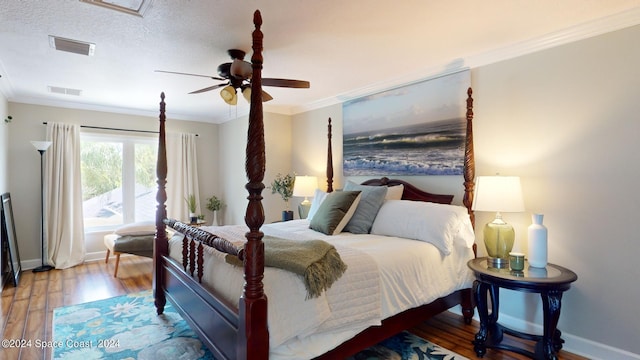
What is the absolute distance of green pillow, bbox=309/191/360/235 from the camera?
2.97 meters

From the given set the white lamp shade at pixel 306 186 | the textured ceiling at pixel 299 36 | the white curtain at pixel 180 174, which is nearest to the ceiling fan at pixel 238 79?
the textured ceiling at pixel 299 36

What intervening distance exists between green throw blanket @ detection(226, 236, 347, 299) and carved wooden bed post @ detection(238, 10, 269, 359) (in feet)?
0.78

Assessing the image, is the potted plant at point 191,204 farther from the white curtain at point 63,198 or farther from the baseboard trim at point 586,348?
the baseboard trim at point 586,348

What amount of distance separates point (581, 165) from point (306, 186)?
288 cm

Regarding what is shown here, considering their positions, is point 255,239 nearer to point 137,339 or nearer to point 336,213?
point 336,213

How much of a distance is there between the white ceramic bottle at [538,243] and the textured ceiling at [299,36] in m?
1.40

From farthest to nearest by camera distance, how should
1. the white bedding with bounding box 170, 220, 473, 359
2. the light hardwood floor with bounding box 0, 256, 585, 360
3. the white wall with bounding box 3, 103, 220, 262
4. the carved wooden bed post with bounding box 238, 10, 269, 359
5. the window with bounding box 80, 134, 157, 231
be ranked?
the window with bounding box 80, 134, 157, 231 < the white wall with bounding box 3, 103, 220, 262 < the light hardwood floor with bounding box 0, 256, 585, 360 < the white bedding with bounding box 170, 220, 473, 359 < the carved wooden bed post with bounding box 238, 10, 269, 359

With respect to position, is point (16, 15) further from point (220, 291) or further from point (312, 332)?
point (312, 332)

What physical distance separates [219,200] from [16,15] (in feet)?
13.5

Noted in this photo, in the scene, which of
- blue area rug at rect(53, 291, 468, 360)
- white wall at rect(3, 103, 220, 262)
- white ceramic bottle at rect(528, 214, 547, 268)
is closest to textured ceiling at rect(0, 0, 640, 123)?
white wall at rect(3, 103, 220, 262)

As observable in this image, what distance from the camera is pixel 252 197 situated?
1526 millimetres

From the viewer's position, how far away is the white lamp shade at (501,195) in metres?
2.40

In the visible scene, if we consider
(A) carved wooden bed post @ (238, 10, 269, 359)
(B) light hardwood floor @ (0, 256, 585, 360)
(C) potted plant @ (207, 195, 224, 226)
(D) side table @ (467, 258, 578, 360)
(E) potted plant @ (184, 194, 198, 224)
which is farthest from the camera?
(C) potted plant @ (207, 195, 224, 226)

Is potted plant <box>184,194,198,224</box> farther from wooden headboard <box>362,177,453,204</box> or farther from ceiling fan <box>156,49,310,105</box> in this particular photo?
wooden headboard <box>362,177,453,204</box>
